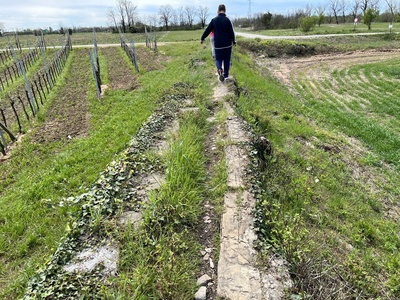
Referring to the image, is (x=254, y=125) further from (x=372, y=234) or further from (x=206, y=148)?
(x=372, y=234)

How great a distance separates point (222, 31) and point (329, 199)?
4.84m

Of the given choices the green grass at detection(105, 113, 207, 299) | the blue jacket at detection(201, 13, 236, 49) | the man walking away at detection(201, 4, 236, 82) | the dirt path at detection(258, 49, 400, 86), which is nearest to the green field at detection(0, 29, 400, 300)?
the green grass at detection(105, 113, 207, 299)

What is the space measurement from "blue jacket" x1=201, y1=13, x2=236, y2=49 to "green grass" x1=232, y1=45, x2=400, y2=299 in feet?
4.90

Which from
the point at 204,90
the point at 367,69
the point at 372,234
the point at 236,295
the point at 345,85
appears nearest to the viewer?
the point at 236,295

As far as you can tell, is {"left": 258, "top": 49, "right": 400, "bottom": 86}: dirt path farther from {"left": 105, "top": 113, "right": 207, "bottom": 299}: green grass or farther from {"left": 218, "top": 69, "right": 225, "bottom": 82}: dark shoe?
{"left": 105, "top": 113, "right": 207, "bottom": 299}: green grass

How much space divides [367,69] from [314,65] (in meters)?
3.26

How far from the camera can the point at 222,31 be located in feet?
24.1

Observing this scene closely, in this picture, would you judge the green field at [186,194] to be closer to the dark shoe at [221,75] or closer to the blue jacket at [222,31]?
the dark shoe at [221,75]

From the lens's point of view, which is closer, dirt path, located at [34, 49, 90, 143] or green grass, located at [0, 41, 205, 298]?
green grass, located at [0, 41, 205, 298]

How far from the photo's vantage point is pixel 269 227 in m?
3.14

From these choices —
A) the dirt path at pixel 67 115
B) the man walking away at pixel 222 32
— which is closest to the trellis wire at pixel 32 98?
the dirt path at pixel 67 115

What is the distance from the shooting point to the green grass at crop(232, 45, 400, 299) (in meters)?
2.91

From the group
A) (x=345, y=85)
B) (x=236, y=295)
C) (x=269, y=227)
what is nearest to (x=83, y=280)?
(x=236, y=295)

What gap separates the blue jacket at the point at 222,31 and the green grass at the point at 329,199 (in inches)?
58.8
